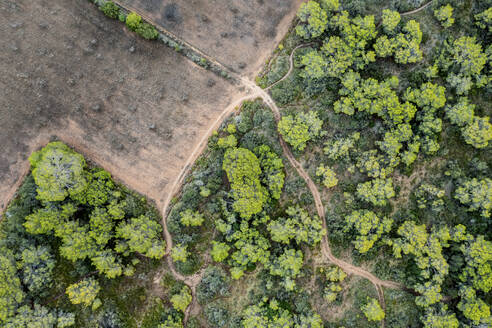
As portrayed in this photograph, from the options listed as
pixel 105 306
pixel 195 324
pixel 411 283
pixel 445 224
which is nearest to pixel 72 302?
pixel 105 306

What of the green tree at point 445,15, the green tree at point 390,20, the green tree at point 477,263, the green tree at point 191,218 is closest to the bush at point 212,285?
the green tree at point 191,218

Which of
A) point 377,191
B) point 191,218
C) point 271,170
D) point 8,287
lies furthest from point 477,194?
point 8,287

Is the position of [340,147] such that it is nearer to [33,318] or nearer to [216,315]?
[216,315]

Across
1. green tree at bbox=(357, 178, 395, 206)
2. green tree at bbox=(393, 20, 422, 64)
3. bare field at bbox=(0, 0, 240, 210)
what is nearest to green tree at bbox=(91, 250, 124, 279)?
bare field at bbox=(0, 0, 240, 210)

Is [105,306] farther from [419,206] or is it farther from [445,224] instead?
[445,224]

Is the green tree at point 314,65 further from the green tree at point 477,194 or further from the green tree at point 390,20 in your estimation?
the green tree at point 477,194

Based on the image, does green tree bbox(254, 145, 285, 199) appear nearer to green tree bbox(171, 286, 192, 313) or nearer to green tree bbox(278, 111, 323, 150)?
green tree bbox(278, 111, 323, 150)
